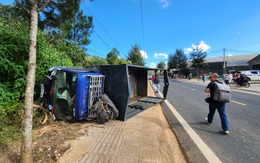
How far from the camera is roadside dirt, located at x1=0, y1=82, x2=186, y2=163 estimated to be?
100 inches

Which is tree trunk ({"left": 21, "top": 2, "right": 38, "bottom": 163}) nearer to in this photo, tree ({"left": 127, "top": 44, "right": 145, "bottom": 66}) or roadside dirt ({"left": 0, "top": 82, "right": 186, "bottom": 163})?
roadside dirt ({"left": 0, "top": 82, "right": 186, "bottom": 163})

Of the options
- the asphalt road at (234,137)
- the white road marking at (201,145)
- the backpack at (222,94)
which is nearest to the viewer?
the white road marking at (201,145)

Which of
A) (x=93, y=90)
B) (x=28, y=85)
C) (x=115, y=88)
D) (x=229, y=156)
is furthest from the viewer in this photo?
(x=115, y=88)

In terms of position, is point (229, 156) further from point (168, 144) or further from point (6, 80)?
point (6, 80)

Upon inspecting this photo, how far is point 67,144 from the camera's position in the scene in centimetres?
302

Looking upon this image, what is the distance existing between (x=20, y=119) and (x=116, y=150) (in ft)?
8.44

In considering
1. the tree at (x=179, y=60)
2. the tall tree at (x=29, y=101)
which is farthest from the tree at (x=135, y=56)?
the tall tree at (x=29, y=101)

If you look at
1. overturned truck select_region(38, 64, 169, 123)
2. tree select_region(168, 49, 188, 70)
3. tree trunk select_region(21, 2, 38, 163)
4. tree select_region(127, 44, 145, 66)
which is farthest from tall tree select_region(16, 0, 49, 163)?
tree select_region(168, 49, 188, 70)

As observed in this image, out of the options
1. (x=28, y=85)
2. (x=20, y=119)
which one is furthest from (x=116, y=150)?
(x=20, y=119)

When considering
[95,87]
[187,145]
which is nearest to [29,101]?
[95,87]

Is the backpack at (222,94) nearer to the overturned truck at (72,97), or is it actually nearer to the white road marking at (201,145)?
the white road marking at (201,145)

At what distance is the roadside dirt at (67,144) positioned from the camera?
8.34ft

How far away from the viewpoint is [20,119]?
11.8ft

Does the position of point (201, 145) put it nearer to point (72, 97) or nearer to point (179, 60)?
point (72, 97)
